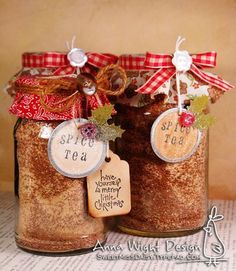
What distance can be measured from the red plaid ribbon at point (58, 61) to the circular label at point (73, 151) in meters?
0.15

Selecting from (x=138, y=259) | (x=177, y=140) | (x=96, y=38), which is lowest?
(x=138, y=259)

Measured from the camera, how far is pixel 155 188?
100cm

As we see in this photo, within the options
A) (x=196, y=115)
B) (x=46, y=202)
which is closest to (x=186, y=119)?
(x=196, y=115)

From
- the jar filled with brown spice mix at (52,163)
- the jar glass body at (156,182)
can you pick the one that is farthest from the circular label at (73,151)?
the jar glass body at (156,182)

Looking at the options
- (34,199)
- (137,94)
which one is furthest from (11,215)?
(137,94)

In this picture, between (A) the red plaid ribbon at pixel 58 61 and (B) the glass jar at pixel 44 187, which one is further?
(A) the red plaid ribbon at pixel 58 61

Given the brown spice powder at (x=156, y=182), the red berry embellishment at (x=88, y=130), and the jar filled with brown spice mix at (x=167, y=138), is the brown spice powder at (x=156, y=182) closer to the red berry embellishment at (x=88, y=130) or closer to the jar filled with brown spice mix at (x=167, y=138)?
the jar filled with brown spice mix at (x=167, y=138)

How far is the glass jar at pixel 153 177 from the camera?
38.5 inches

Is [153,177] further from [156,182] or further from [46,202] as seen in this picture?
[46,202]

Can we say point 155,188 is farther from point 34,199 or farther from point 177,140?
point 34,199

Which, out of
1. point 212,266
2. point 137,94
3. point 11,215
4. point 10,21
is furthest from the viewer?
point 10,21

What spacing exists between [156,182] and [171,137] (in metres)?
0.08

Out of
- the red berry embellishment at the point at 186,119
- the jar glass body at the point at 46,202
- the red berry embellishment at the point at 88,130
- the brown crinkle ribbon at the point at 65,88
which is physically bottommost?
the jar glass body at the point at 46,202

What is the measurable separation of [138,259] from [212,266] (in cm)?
11
